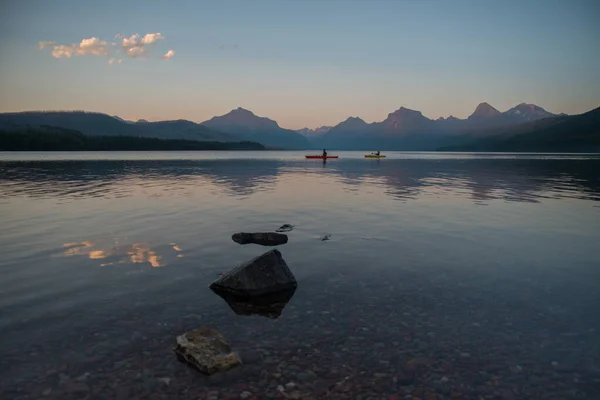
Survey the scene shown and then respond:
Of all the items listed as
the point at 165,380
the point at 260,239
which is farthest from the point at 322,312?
the point at 260,239

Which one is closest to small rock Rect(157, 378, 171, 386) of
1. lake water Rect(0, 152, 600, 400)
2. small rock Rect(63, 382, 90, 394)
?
lake water Rect(0, 152, 600, 400)

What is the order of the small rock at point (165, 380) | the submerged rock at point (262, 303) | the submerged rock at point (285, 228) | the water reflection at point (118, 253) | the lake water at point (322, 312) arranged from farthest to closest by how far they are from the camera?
1. the submerged rock at point (285, 228)
2. the water reflection at point (118, 253)
3. the submerged rock at point (262, 303)
4. the lake water at point (322, 312)
5. the small rock at point (165, 380)

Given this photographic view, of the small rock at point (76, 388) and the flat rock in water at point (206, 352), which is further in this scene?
the flat rock in water at point (206, 352)

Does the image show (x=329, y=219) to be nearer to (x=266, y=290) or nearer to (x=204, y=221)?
(x=204, y=221)

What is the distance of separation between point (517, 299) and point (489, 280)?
1994 mm

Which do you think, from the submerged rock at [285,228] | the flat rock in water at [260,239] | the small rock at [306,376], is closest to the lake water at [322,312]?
the small rock at [306,376]

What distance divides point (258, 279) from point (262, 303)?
3.65 ft

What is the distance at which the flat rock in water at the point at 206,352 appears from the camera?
9.13 meters

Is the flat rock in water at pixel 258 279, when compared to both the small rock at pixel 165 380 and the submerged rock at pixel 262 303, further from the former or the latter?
the small rock at pixel 165 380

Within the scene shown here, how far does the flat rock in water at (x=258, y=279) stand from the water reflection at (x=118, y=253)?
465 centimetres

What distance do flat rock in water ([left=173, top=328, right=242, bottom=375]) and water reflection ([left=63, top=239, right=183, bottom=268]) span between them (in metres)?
7.97

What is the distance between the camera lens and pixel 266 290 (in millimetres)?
14289

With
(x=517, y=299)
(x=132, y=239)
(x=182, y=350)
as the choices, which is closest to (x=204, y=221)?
(x=132, y=239)

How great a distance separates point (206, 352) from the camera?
31.0 feet
